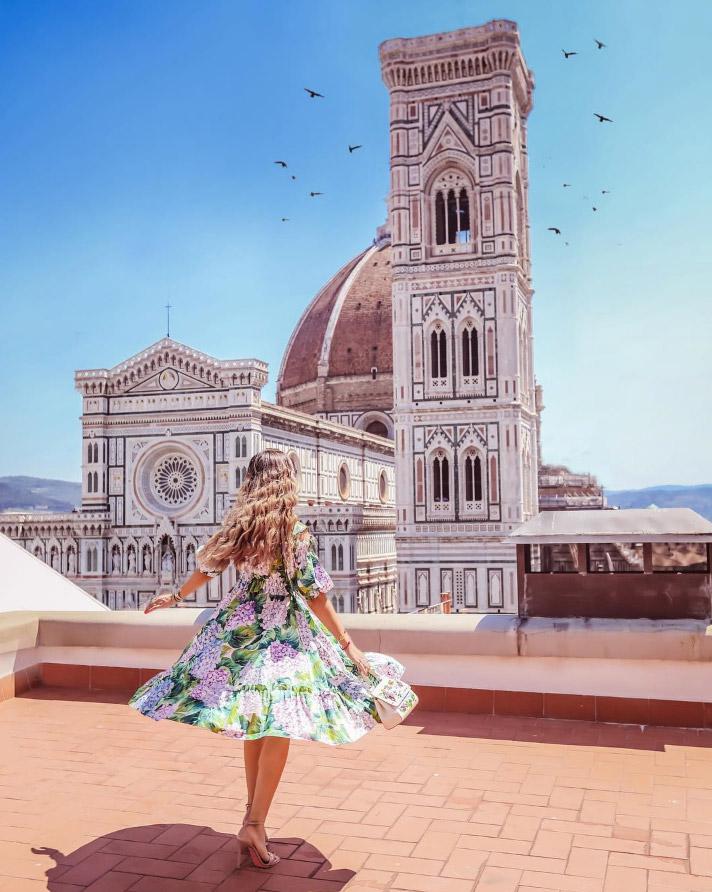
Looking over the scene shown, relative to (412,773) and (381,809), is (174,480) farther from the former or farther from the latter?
(381,809)

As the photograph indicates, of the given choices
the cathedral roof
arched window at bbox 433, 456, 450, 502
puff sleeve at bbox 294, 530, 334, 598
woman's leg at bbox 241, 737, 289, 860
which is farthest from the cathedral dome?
woman's leg at bbox 241, 737, 289, 860

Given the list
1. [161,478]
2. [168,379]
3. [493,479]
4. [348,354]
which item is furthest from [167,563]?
[348,354]

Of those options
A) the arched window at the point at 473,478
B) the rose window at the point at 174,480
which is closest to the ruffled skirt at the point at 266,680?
the arched window at the point at 473,478

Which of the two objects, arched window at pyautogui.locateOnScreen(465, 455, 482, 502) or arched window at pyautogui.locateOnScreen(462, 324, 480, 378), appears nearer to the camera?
arched window at pyautogui.locateOnScreen(465, 455, 482, 502)

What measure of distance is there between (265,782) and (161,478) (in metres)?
33.0

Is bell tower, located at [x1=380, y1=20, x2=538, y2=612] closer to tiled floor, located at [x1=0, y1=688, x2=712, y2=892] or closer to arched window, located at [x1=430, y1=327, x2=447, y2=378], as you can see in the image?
arched window, located at [x1=430, y1=327, x2=447, y2=378]

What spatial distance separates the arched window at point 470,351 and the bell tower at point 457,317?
0.17 feet

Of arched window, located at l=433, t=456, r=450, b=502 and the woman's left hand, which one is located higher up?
arched window, located at l=433, t=456, r=450, b=502

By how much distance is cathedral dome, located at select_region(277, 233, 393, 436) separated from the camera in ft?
183

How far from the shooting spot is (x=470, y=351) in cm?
3419

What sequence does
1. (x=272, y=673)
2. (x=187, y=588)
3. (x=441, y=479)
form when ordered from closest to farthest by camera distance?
(x=272, y=673) < (x=187, y=588) < (x=441, y=479)

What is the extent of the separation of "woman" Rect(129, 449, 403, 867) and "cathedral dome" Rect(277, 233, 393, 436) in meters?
50.8

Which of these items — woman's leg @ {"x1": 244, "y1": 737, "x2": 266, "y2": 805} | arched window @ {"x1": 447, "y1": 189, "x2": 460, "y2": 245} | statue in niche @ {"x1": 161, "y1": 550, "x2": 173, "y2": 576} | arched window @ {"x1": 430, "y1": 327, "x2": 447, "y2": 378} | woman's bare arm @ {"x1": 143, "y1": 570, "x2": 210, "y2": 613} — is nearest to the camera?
woman's leg @ {"x1": 244, "y1": 737, "x2": 266, "y2": 805}

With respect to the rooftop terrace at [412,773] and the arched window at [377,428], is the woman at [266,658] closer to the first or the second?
the rooftop terrace at [412,773]
